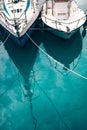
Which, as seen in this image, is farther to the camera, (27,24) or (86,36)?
(86,36)

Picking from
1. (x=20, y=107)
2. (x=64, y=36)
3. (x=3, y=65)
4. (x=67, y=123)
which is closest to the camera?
(x=67, y=123)

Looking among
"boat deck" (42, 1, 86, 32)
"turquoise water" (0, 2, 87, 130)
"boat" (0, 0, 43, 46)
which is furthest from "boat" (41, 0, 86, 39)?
"turquoise water" (0, 2, 87, 130)

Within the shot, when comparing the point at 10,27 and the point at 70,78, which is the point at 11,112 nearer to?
the point at 70,78

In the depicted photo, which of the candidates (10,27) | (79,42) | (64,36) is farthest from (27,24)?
(79,42)

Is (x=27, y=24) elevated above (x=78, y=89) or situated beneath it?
elevated above

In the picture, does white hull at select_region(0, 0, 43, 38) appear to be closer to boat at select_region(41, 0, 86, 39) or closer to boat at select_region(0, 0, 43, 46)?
boat at select_region(0, 0, 43, 46)

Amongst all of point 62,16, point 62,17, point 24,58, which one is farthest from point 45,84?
point 62,16
